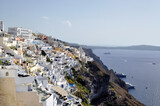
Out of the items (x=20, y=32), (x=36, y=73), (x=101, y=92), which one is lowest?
(x=101, y=92)

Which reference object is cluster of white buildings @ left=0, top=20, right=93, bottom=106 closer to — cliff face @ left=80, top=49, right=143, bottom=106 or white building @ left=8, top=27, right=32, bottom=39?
white building @ left=8, top=27, right=32, bottom=39

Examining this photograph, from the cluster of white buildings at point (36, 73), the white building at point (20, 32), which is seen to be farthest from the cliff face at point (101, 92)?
the white building at point (20, 32)

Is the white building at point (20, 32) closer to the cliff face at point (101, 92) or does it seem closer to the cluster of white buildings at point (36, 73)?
the cluster of white buildings at point (36, 73)

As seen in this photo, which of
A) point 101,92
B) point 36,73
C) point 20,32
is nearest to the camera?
point 36,73

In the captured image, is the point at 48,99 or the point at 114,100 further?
the point at 114,100

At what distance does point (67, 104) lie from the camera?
13.5 m

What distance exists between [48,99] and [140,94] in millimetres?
37361

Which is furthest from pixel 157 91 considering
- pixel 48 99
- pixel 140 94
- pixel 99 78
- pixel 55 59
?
pixel 48 99

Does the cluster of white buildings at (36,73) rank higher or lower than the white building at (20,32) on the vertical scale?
lower

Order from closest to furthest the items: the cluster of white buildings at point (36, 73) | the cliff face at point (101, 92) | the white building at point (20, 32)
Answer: the cluster of white buildings at point (36, 73) → the cliff face at point (101, 92) → the white building at point (20, 32)

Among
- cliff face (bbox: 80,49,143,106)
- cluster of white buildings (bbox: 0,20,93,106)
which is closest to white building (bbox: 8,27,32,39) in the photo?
cluster of white buildings (bbox: 0,20,93,106)

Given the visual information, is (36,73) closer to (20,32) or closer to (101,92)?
(101,92)

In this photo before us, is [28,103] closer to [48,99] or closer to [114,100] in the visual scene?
[48,99]

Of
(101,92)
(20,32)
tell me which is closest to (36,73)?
(101,92)
